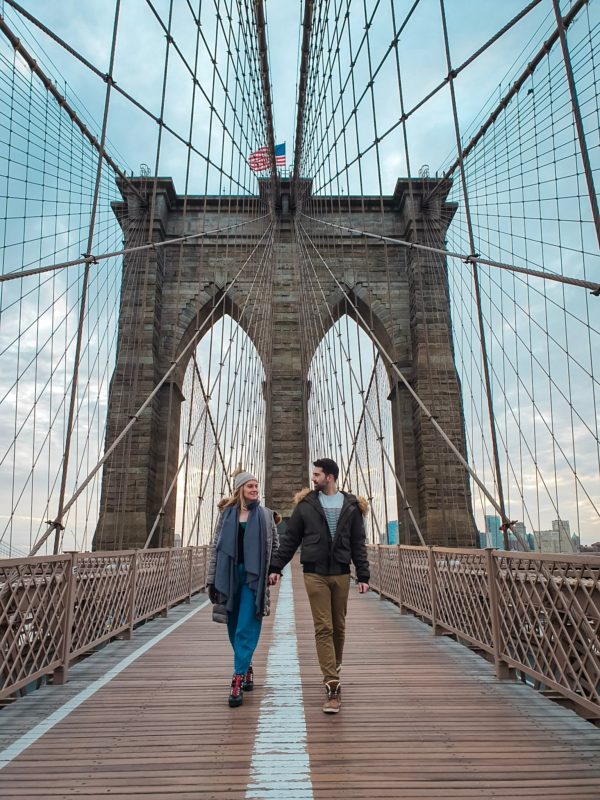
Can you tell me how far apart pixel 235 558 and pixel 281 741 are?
2.62ft

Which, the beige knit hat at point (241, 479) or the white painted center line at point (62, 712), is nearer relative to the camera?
the white painted center line at point (62, 712)

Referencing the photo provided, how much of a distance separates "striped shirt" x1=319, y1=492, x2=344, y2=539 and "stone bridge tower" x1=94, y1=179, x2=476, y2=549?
1117 centimetres

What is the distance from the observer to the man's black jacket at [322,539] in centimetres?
246

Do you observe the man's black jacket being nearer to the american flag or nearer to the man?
the man

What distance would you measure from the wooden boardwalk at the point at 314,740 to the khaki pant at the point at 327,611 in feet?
0.64

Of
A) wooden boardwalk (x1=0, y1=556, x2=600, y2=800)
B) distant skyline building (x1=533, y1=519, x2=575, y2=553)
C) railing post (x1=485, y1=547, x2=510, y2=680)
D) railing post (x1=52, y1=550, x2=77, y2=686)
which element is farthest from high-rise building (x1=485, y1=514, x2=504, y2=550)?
railing post (x1=52, y1=550, x2=77, y2=686)

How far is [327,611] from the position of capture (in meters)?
2.45

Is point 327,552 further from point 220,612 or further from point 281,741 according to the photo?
point 281,741

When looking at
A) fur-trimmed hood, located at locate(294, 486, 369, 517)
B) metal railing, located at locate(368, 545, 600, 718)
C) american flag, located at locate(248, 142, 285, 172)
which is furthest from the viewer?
american flag, located at locate(248, 142, 285, 172)

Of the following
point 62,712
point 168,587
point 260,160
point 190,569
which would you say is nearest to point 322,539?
point 62,712

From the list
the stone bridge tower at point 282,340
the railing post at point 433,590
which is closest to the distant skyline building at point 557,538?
the railing post at point 433,590

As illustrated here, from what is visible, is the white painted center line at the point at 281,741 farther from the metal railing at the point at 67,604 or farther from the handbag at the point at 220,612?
the metal railing at the point at 67,604

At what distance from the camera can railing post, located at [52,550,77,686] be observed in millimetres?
2871

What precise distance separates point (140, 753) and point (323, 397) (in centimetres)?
1372
